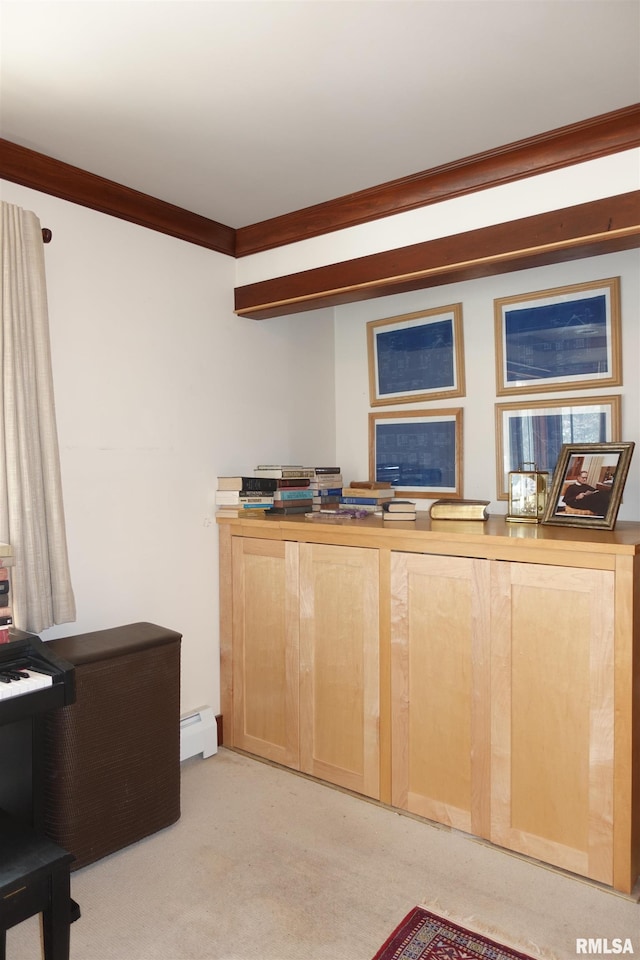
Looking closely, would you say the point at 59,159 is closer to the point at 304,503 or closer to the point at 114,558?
the point at 114,558

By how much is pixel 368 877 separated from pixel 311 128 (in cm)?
250

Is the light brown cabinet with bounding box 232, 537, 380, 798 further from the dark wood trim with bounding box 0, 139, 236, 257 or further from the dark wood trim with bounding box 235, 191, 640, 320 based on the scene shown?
the dark wood trim with bounding box 0, 139, 236, 257

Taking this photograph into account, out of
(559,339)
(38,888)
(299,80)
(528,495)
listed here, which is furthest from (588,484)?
(38,888)

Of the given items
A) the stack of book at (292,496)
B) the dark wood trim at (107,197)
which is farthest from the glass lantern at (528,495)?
the dark wood trim at (107,197)

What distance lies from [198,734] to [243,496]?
1.10m

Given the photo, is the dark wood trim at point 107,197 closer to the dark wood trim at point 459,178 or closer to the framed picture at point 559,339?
the dark wood trim at point 459,178

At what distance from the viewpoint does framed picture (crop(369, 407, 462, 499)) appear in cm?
326

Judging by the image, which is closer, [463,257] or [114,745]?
[114,745]

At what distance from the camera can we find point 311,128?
2.29m

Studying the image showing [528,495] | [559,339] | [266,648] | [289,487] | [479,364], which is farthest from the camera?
[289,487]

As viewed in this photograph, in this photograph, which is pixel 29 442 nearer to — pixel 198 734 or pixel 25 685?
pixel 25 685

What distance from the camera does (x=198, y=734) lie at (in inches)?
121

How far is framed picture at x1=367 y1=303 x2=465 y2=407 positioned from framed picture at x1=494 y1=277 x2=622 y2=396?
0.23m

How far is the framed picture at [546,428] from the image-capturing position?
109 inches
